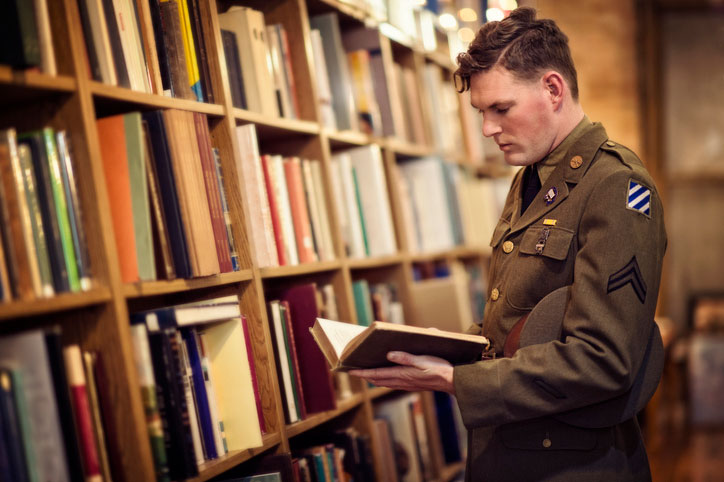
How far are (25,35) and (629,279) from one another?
1137 mm

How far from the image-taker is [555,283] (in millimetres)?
1441

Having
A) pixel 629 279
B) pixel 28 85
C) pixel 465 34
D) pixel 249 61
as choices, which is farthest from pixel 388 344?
pixel 465 34

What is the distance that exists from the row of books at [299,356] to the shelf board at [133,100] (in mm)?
537

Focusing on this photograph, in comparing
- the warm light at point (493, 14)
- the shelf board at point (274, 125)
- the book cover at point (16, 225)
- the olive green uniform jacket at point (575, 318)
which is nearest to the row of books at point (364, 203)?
the shelf board at point (274, 125)

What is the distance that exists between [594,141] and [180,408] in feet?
3.26

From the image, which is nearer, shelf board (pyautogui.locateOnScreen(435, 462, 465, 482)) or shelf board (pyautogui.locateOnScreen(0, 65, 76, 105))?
shelf board (pyautogui.locateOnScreen(0, 65, 76, 105))

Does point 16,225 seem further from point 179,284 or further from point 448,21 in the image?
point 448,21

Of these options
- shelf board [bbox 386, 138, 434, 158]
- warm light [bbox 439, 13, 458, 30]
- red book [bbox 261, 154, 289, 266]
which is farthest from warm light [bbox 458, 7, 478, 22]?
red book [bbox 261, 154, 289, 266]

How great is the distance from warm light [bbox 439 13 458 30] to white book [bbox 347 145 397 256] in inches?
43.3

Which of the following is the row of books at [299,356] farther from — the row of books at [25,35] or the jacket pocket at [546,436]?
the row of books at [25,35]

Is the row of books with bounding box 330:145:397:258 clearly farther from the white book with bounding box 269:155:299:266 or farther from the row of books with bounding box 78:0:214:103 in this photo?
the row of books with bounding box 78:0:214:103

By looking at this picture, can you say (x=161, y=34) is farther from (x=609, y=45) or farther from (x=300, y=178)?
(x=609, y=45)

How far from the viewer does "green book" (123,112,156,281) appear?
142 cm

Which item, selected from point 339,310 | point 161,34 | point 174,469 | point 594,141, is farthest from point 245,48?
point 174,469
